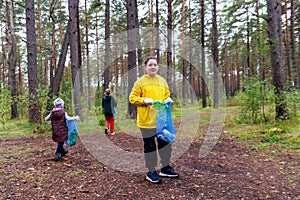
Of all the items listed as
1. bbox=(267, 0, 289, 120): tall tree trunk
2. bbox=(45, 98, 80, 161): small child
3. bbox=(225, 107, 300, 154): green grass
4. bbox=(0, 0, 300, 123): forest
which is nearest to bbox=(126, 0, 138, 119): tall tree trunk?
bbox=(0, 0, 300, 123): forest

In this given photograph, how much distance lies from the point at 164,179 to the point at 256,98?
5365mm

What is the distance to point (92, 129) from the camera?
9031 millimetres

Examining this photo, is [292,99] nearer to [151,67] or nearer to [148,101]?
[151,67]

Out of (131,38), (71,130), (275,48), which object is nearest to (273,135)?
(275,48)

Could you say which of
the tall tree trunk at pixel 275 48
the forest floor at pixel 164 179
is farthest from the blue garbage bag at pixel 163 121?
the tall tree trunk at pixel 275 48

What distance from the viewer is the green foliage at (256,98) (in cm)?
753

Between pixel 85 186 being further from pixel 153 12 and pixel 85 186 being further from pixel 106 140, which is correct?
pixel 153 12

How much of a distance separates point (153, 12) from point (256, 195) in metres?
21.0

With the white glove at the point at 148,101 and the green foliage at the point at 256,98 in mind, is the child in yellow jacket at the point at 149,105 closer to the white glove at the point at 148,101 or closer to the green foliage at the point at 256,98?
the white glove at the point at 148,101

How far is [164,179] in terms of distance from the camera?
3.58 metres

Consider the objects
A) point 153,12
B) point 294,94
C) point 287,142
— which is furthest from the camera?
point 153,12

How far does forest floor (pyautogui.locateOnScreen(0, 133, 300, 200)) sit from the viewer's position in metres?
3.05

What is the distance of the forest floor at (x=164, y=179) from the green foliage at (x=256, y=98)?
2807mm

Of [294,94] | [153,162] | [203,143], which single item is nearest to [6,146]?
[153,162]
